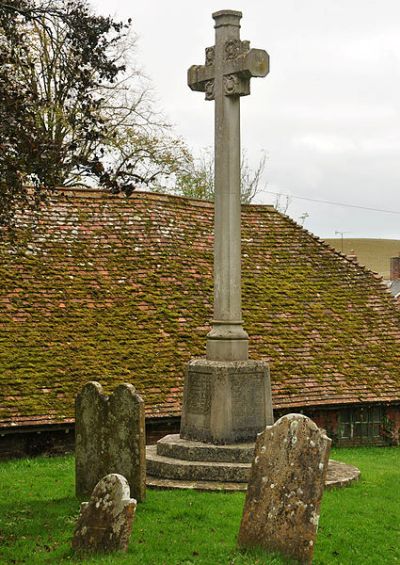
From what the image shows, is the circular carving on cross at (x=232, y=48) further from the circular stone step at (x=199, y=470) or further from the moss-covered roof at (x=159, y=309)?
the circular stone step at (x=199, y=470)

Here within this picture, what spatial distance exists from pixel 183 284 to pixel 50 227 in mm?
2878

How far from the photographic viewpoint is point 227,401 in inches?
448

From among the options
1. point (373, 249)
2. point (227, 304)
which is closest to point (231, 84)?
point (227, 304)

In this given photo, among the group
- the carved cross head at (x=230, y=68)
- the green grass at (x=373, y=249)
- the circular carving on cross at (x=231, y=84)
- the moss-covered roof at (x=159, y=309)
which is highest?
the green grass at (x=373, y=249)

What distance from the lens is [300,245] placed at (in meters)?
21.3

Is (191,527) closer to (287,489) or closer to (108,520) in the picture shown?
(108,520)

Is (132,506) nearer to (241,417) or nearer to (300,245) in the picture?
(241,417)

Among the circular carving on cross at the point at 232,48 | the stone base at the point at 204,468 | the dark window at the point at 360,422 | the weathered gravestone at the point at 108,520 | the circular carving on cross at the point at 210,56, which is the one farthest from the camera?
the dark window at the point at 360,422

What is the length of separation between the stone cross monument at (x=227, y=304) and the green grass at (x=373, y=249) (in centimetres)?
5807

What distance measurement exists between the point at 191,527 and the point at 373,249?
2906 inches

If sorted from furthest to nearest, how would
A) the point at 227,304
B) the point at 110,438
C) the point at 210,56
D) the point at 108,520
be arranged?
the point at 210,56 → the point at 227,304 → the point at 110,438 → the point at 108,520

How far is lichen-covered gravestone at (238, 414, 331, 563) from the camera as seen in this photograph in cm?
794

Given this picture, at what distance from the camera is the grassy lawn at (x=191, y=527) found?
324 inches

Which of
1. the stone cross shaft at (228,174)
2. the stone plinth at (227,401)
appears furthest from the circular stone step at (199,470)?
the stone cross shaft at (228,174)
